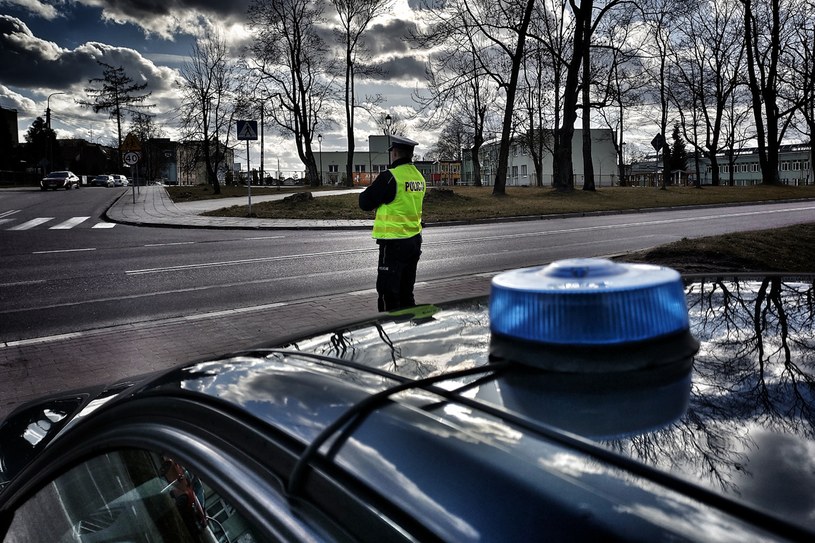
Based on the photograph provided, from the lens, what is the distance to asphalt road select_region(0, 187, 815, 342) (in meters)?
8.70

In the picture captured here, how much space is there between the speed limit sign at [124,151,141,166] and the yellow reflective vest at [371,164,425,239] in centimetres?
2600

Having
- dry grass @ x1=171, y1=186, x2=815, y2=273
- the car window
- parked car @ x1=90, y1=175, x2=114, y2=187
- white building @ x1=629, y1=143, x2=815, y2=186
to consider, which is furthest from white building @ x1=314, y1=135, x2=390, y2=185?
the car window

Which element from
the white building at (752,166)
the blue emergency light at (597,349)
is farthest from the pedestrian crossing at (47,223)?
the white building at (752,166)

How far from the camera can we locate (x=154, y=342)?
264 inches

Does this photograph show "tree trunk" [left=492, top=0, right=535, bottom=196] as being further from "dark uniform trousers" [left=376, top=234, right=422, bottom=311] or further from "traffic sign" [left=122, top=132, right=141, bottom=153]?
"dark uniform trousers" [left=376, top=234, right=422, bottom=311]

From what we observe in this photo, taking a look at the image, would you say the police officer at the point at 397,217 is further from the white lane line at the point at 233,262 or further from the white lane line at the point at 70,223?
the white lane line at the point at 70,223

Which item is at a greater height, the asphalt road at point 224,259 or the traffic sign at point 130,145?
the traffic sign at point 130,145

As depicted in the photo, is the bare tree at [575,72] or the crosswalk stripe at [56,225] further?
the bare tree at [575,72]

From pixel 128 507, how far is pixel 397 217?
5022mm

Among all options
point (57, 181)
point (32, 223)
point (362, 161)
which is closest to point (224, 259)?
point (32, 223)

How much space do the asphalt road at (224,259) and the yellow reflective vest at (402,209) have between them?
10.1 feet

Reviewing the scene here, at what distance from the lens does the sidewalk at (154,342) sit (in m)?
5.57

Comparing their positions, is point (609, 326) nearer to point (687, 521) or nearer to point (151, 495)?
point (687, 521)

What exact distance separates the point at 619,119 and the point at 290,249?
52066 mm
